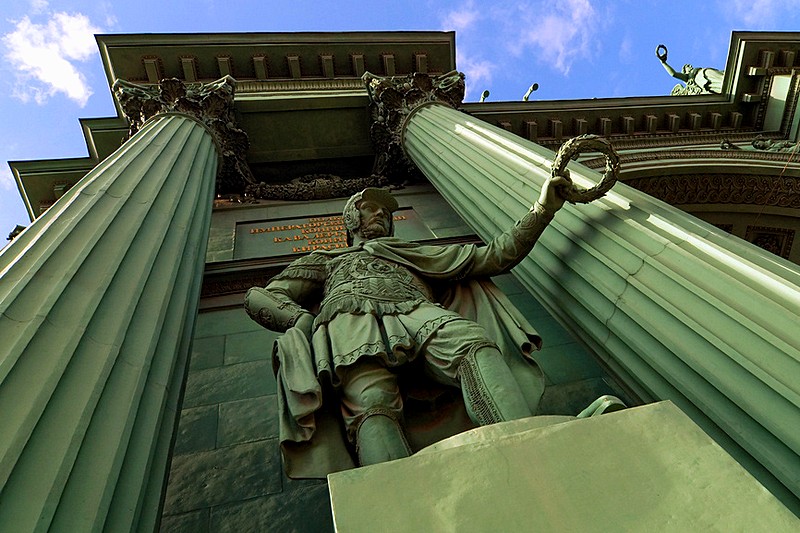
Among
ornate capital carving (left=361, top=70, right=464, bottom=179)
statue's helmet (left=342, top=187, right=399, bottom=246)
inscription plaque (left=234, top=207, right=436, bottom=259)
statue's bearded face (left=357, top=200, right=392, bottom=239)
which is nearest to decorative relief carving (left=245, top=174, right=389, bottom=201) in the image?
ornate capital carving (left=361, top=70, right=464, bottom=179)

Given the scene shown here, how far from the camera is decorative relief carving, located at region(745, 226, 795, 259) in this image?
521 inches

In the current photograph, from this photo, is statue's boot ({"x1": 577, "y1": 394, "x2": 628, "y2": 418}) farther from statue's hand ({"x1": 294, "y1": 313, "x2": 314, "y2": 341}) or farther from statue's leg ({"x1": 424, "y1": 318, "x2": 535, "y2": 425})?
statue's hand ({"x1": 294, "y1": 313, "x2": 314, "y2": 341})

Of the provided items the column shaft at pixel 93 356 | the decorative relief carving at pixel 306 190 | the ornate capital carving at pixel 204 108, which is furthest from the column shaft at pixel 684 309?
the ornate capital carving at pixel 204 108

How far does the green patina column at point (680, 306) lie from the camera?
3217mm

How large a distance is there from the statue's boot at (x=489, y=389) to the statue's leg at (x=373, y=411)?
1.48ft

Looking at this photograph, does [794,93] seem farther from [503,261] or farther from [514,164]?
[503,261]

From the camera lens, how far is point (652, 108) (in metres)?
15.7

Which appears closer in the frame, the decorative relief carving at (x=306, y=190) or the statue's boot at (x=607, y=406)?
the statue's boot at (x=607, y=406)

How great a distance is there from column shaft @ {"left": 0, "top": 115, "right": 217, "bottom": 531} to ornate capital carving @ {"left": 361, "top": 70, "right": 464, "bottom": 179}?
23.9 feet

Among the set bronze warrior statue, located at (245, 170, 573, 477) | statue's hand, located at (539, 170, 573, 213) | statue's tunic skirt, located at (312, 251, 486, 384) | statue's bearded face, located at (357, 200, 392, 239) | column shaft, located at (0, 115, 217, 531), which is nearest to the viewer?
column shaft, located at (0, 115, 217, 531)

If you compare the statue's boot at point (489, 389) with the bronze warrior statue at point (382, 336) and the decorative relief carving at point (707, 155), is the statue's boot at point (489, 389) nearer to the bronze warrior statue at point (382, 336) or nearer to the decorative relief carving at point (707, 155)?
the bronze warrior statue at point (382, 336)

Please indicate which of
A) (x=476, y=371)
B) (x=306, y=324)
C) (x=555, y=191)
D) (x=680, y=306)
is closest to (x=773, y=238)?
(x=555, y=191)

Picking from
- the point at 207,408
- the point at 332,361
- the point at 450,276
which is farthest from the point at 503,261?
the point at 207,408

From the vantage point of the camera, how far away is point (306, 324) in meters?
4.46
